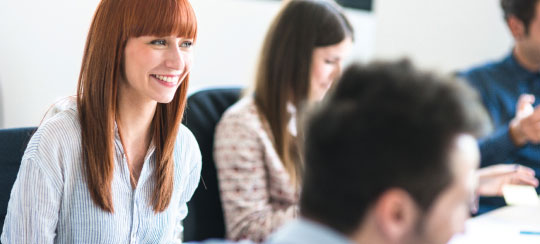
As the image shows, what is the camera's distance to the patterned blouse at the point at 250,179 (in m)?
1.74

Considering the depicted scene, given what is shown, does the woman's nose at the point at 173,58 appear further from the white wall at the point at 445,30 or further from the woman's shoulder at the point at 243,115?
the white wall at the point at 445,30

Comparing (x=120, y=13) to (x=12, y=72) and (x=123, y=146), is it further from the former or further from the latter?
(x=12, y=72)

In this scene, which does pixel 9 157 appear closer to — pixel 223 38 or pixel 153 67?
pixel 153 67

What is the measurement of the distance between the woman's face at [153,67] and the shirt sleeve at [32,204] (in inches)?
10.5

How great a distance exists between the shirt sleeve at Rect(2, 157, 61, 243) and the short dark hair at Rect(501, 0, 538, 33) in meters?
1.72


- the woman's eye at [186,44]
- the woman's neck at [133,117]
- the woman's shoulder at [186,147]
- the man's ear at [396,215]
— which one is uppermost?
the woman's eye at [186,44]

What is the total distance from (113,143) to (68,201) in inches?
6.1

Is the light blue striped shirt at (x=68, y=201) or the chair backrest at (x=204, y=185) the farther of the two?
the chair backrest at (x=204, y=185)

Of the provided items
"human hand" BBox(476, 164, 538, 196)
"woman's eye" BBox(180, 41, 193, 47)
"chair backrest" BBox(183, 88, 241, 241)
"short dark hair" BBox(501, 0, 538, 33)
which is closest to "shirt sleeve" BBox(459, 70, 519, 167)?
"human hand" BBox(476, 164, 538, 196)

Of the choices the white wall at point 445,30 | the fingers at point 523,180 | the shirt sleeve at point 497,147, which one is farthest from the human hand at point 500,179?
the white wall at point 445,30

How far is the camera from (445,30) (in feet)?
11.2

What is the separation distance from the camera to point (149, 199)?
1.54 metres

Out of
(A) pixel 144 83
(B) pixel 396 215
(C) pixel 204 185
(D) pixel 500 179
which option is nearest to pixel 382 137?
(B) pixel 396 215

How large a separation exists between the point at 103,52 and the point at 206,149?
0.50m
